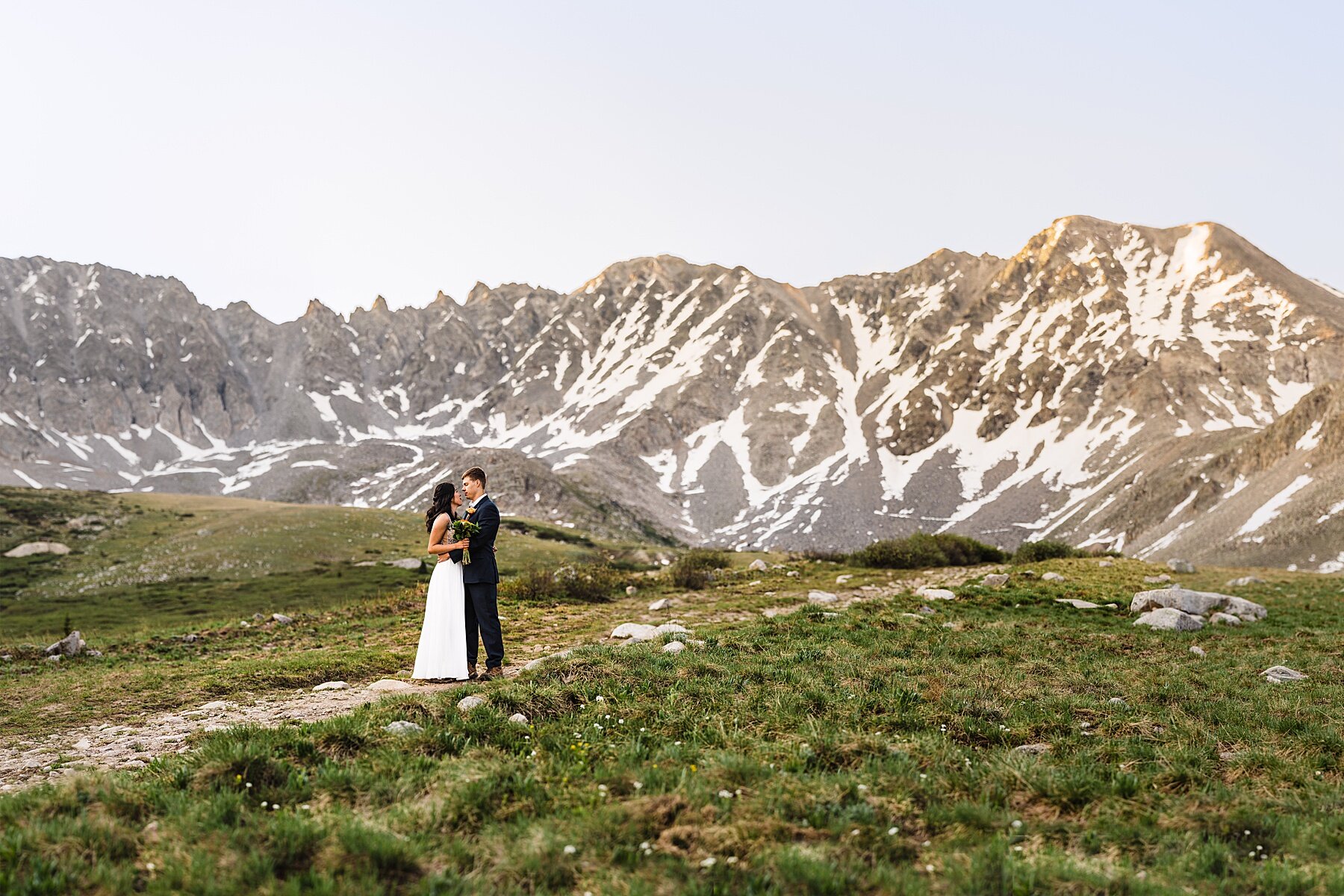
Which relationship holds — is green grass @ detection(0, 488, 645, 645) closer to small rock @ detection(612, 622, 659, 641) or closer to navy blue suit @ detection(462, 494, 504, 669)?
small rock @ detection(612, 622, 659, 641)

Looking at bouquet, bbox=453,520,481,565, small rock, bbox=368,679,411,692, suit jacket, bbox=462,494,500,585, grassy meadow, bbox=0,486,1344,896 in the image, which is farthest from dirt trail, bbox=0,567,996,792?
bouquet, bbox=453,520,481,565

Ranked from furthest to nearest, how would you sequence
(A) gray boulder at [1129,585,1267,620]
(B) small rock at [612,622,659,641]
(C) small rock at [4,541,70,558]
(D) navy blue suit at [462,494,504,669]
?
(C) small rock at [4,541,70,558] → (A) gray boulder at [1129,585,1267,620] → (B) small rock at [612,622,659,641] → (D) navy blue suit at [462,494,504,669]

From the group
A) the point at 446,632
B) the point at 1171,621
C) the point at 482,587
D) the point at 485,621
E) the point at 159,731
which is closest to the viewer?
the point at 159,731

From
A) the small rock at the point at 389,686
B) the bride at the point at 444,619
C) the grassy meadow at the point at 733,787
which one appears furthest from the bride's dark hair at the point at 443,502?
the grassy meadow at the point at 733,787

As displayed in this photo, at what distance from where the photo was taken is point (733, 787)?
24.6ft

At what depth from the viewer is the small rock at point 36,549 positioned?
6256cm

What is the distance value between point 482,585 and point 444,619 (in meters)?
0.91

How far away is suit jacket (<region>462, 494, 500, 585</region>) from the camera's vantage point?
13977mm

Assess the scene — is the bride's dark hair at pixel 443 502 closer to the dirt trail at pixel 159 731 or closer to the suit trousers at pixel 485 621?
the suit trousers at pixel 485 621

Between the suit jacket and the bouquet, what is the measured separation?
0.20 feet

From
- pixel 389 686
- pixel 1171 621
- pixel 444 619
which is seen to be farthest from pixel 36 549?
pixel 1171 621

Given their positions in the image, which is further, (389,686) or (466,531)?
(466,531)

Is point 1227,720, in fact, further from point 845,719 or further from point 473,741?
point 473,741

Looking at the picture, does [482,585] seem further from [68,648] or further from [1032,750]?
[68,648]
